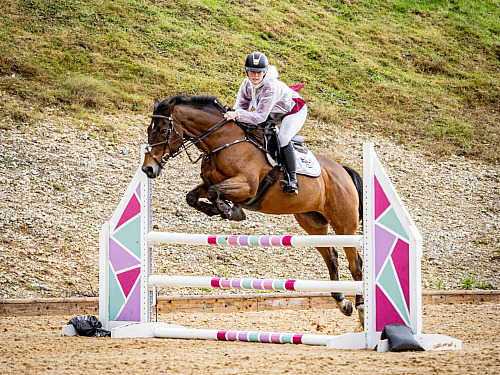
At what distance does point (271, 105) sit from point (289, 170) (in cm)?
56

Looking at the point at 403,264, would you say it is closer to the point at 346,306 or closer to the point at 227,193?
the point at 227,193

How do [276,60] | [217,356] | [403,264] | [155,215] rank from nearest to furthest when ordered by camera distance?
[217,356]
[403,264]
[155,215]
[276,60]

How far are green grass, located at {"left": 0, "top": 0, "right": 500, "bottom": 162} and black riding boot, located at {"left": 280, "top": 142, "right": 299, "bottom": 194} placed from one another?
7909 mm

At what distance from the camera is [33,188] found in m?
9.92

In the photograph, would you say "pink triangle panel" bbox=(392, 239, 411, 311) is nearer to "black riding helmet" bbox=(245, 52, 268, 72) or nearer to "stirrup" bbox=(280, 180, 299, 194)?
"stirrup" bbox=(280, 180, 299, 194)

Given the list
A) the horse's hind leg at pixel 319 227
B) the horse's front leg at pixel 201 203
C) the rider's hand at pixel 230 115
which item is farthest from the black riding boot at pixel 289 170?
the horse's hind leg at pixel 319 227

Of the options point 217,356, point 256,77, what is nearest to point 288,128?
point 256,77

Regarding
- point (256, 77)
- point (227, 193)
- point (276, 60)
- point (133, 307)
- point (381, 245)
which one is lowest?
point (133, 307)

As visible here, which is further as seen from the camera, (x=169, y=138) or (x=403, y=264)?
(x=169, y=138)

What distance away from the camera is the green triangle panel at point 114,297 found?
5.09m

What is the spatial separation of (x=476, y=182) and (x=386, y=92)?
450 cm

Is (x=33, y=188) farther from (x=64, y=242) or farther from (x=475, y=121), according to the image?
(x=475, y=121)

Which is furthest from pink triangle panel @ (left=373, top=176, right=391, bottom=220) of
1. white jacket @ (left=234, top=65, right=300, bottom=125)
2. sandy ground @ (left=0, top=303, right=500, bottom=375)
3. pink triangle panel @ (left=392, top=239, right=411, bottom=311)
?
white jacket @ (left=234, top=65, right=300, bottom=125)

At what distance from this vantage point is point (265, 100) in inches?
207
